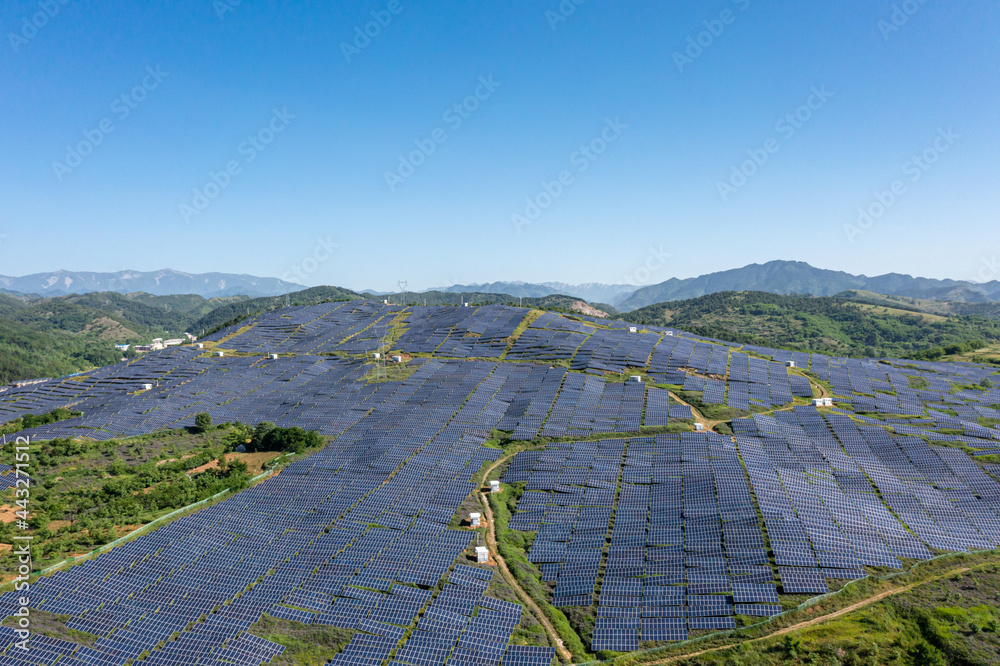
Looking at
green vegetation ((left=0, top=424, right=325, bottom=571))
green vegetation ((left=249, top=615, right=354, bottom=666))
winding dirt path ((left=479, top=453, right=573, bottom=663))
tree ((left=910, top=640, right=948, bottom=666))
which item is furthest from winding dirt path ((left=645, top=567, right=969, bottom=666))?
green vegetation ((left=0, top=424, right=325, bottom=571))

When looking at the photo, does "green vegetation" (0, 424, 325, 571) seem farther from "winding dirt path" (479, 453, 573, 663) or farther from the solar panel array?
"winding dirt path" (479, 453, 573, 663)

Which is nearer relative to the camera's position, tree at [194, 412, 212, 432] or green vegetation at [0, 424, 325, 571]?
green vegetation at [0, 424, 325, 571]

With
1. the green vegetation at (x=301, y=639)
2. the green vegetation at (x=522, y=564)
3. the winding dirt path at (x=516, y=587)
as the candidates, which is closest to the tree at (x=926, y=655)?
the green vegetation at (x=522, y=564)

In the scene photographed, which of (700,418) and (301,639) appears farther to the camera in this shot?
(700,418)

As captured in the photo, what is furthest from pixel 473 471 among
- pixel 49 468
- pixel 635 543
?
pixel 49 468

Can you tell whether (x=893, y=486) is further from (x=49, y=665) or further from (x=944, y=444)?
(x=49, y=665)

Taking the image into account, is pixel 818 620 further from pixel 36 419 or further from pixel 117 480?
pixel 36 419

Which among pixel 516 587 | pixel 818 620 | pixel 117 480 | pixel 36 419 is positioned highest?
pixel 36 419

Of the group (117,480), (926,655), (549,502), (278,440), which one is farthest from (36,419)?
(926,655)

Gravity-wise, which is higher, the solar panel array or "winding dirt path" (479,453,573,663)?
the solar panel array
